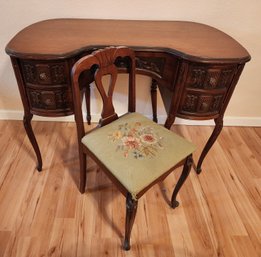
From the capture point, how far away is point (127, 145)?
103cm

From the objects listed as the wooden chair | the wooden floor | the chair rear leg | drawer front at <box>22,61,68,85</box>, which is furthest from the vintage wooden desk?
the wooden floor

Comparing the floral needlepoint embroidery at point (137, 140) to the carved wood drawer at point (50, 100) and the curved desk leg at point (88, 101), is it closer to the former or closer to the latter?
the carved wood drawer at point (50, 100)

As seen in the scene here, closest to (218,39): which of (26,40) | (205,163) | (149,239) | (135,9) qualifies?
(135,9)

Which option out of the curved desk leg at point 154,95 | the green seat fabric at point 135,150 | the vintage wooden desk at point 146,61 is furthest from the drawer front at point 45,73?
the curved desk leg at point 154,95

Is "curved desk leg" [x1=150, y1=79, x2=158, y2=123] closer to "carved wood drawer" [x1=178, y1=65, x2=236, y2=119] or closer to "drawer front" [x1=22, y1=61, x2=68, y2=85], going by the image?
"carved wood drawer" [x1=178, y1=65, x2=236, y2=119]

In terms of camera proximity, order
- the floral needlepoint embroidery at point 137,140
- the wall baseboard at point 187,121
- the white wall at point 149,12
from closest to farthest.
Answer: the floral needlepoint embroidery at point 137,140, the white wall at point 149,12, the wall baseboard at point 187,121

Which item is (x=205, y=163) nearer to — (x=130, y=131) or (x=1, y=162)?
(x=130, y=131)

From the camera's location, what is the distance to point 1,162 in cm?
152

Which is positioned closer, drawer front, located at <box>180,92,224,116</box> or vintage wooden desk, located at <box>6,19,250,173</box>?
vintage wooden desk, located at <box>6,19,250,173</box>

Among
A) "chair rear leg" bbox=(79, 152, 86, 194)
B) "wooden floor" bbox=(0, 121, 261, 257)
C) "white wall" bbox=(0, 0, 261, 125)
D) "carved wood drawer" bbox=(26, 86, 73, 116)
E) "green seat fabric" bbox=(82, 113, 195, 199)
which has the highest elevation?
"white wall" bbox=(0, 0, 261, 125)

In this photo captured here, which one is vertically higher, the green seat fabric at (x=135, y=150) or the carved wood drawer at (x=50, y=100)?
the carved wood drawer at (x=50, y=100)

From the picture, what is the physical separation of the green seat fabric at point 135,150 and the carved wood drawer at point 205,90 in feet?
0.69

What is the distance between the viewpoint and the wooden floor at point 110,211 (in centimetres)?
114

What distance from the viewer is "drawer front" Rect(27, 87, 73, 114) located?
3.58ft
